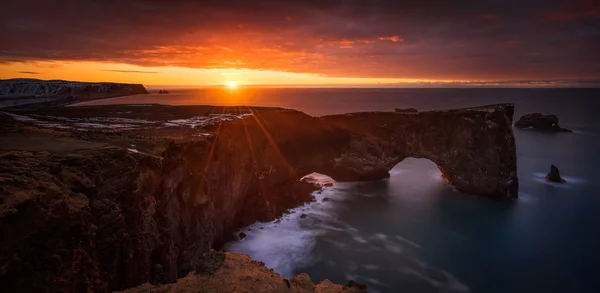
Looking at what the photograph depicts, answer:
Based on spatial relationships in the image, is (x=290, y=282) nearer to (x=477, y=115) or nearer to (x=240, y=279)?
(x=240, y=279)

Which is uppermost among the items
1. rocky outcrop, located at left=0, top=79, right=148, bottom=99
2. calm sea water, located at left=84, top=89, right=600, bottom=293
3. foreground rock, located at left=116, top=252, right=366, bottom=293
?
rocky outcrop, located at left=0, top=79, right=148, bottom=99

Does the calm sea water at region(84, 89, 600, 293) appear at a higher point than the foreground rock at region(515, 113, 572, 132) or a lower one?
lower

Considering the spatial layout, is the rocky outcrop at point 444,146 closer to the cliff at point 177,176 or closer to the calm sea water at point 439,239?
the cliff at point 177,176

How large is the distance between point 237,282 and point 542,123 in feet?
370

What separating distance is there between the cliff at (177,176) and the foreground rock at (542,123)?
226 ft

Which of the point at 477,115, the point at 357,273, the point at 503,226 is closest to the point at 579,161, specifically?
the point at 477,115

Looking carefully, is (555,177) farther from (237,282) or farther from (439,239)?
(237,282)

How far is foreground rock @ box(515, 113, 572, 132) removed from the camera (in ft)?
306

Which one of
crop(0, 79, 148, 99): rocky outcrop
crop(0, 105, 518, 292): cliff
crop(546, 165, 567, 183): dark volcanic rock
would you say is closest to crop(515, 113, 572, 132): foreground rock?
crop(546, 165, 567, 183): dark volcanic rock

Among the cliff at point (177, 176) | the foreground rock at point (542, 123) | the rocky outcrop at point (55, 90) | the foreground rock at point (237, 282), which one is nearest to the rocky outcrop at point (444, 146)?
the cliff at point (177, 176)

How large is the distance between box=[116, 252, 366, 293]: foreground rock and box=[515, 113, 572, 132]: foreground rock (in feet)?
350

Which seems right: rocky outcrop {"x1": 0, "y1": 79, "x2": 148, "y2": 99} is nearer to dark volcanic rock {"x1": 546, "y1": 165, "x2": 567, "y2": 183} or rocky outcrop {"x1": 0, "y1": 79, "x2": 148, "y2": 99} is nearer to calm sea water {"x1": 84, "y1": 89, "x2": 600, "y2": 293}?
calm sea water {"x1": 84, "y1": 89, "x2": 600, "y2": 293}

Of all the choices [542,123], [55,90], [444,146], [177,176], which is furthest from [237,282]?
[55,90]

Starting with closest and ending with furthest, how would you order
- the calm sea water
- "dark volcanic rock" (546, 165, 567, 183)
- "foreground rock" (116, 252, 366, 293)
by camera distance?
"foreground rock" (116, 252, 366, 293) < the calm sea water < "dark volcanic rock" (546, 165, 567, 183)
